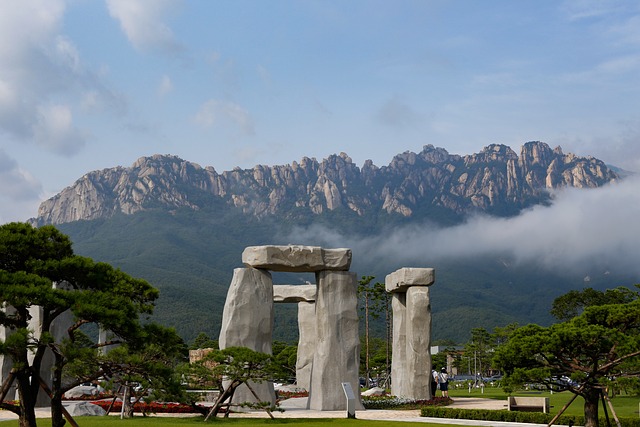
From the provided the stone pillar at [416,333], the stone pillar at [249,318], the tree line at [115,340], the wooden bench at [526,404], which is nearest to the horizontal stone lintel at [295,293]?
the stone pillar at [416,333]

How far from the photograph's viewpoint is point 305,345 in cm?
3609

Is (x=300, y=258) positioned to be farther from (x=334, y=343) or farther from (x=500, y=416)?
(x=500, y=416)

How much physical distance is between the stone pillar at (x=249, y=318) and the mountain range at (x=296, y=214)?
2526 inches

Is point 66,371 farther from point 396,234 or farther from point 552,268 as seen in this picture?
point 552,268

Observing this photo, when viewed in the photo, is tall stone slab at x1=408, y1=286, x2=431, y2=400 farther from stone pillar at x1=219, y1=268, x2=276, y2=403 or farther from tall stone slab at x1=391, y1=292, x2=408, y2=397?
stone pillar at x1=219, y1=268, x2=276, y2=403

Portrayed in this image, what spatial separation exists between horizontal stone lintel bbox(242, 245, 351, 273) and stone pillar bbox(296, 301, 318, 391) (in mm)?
11827

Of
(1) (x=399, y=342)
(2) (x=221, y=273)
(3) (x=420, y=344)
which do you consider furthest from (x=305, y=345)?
(2) (x=221, y=273)

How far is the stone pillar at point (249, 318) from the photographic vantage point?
23.9m

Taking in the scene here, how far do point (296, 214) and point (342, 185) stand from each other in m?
20.2

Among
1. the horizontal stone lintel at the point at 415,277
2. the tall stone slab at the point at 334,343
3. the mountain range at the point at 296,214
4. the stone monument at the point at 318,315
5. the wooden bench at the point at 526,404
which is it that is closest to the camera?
the wooden bench at the point at 526,404

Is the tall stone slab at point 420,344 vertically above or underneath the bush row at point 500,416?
above

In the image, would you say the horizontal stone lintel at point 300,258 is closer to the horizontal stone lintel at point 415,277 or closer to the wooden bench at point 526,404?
the horizontal stone lintel at point 415,277

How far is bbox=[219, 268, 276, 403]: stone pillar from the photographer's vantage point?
23.9 meters

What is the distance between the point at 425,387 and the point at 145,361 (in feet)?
55.9
